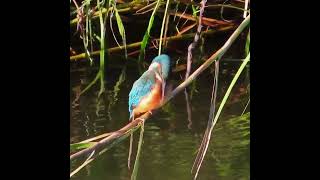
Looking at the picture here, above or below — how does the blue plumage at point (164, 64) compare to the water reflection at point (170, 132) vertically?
above

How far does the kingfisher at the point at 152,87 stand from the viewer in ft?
3.02

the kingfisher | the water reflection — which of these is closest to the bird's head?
the kingfisher

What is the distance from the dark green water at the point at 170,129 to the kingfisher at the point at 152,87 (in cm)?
52

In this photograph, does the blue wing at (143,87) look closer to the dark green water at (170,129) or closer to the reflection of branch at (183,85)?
the reflection of branch at (183,85)

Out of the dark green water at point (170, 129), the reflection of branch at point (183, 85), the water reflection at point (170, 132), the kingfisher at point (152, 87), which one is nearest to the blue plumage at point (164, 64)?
the kingfisher at point (152, 87)

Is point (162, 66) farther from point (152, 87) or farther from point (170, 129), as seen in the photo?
point (170, 129)

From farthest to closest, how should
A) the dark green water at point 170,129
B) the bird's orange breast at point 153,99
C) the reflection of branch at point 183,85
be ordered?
the dark green water at point 170,129, the bird's orange breast at point 153,99, the reflection of branch at point 183,85

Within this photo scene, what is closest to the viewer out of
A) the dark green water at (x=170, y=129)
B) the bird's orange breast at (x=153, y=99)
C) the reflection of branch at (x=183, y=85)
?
the reflection of branch at (x=183, y=85)

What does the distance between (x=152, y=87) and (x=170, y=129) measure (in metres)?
0.86

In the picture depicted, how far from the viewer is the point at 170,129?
178 centimetres

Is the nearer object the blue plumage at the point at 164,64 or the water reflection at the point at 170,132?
the blue plumage at the point at 164,64

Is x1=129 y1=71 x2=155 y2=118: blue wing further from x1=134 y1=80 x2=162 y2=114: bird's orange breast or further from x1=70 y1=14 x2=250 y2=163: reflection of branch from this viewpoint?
x1=70 y1=14 x2=250 y2=163: reflection of branch
